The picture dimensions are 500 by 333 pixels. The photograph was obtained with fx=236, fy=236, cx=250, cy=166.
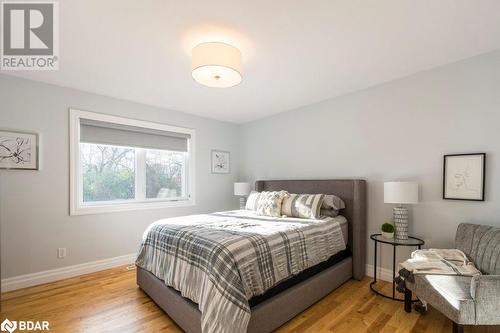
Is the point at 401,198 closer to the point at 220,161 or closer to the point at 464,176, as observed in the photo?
the point at 464,176

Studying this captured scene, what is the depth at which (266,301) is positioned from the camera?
183 centimetres

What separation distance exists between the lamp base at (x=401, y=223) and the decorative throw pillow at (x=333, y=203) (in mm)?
615

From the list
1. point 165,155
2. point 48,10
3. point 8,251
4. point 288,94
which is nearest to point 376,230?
point 288,94

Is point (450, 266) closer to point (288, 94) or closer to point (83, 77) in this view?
point (288, 94)

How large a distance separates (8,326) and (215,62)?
9.00 feet

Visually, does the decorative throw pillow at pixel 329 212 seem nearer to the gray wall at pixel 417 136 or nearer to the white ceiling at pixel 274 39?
the gray wall at pixel 417 136

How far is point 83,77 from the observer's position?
271 cm

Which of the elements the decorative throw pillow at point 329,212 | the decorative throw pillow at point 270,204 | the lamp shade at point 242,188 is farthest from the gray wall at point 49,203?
the decorative throw pillow at point 329,212

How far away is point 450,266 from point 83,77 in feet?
13.3

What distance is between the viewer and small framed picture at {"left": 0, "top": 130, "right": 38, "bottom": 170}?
8.43ft

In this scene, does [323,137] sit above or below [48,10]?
below

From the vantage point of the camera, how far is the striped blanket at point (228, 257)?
157 cm

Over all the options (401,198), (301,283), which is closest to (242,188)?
(301,283)

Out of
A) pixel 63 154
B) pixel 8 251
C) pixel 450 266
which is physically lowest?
pixel 8 251
